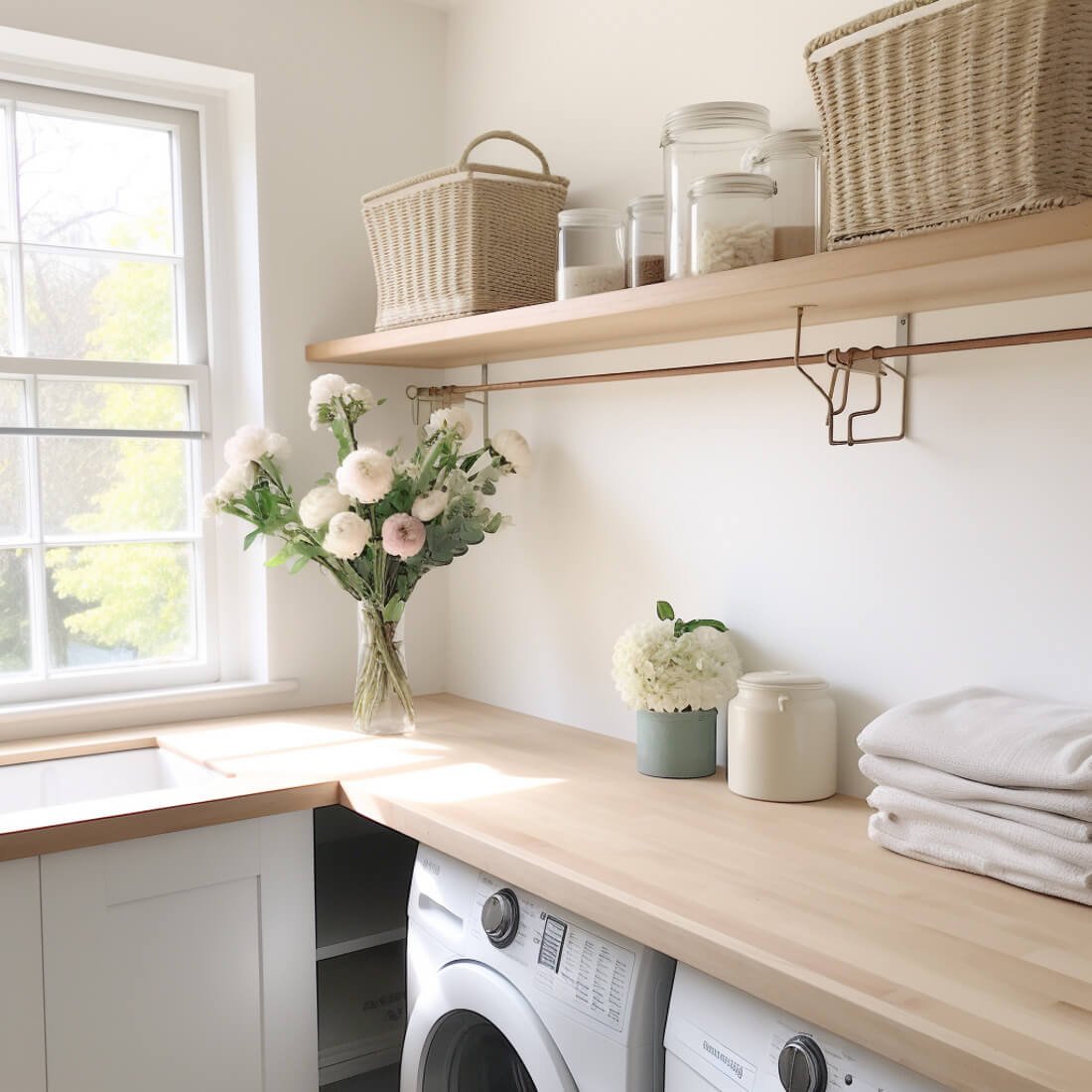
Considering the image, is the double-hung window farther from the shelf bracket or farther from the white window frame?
the shelf bracket

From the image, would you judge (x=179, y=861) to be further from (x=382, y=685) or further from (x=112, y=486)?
(x=112, y=486)

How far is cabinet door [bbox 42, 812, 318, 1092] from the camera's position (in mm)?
1662

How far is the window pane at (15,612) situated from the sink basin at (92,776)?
0.84ft

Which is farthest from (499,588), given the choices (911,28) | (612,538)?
(911,28)

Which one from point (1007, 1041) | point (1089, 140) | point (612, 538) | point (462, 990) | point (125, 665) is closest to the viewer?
point (1007, 1041)

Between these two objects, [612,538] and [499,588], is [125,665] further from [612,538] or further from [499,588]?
[612,538]

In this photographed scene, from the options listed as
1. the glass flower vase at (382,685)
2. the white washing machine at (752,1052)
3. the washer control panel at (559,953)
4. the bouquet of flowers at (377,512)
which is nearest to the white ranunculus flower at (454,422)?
the bouquet of flowers at (377,512)

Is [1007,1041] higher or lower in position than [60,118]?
lower

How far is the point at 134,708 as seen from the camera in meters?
2.36

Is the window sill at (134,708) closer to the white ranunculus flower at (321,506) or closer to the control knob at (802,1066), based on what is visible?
the white ranunculus flower at (321,506)

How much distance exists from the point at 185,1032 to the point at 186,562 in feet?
3.52

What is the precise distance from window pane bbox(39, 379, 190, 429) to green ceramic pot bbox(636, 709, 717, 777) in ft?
4.17

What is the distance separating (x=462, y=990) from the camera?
163 centimetres

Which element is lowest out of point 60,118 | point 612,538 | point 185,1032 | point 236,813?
point 185,1032
